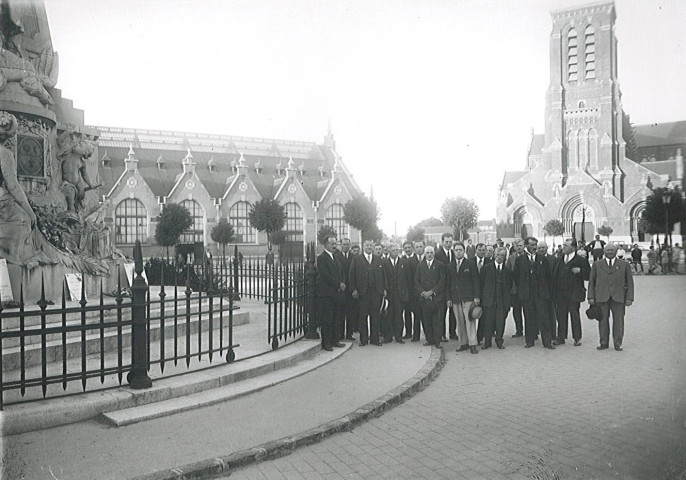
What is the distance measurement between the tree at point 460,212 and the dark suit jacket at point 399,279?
139 ft

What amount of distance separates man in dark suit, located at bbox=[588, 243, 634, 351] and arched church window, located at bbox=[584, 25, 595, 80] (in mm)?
54642

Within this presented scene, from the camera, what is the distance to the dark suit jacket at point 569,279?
30.8 feet

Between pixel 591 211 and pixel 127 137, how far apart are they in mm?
53255

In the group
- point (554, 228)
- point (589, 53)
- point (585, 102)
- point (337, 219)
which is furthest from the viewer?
point (337, 219)

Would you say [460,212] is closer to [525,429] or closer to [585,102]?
[585,102]

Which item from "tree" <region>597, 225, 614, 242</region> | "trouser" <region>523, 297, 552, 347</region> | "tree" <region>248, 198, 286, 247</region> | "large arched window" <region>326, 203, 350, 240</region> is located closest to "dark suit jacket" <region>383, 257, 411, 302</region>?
"trouser" <region>523, 297, 552, 347</region>

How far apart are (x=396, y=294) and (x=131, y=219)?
4621 centimetres

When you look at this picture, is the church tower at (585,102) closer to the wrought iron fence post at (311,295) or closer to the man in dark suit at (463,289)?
the man in dark suit at (463,289)

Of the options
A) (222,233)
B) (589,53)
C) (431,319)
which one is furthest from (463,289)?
(589,53)

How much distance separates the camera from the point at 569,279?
9.42 meters

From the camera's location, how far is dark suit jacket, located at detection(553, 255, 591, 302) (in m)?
9.38

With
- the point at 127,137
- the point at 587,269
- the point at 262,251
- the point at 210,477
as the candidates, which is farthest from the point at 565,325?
the point at 127,137

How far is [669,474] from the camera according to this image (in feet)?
12.6

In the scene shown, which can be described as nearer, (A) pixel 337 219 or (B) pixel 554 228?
(B) pixel 554 228
